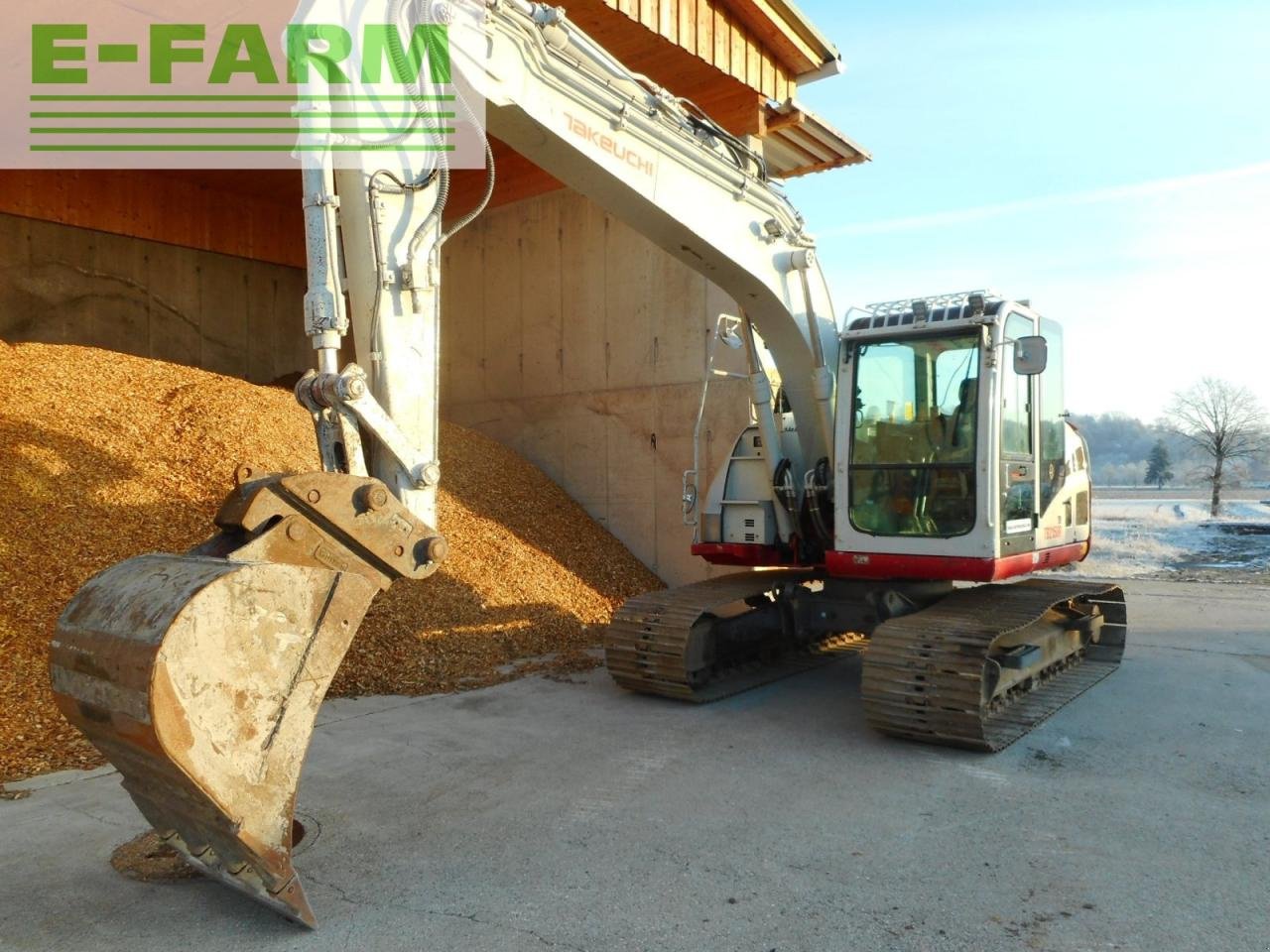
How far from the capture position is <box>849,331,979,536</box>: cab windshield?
20.7 feet

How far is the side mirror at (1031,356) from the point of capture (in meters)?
5.83

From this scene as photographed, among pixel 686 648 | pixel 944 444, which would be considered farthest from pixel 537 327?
pixel 944 444

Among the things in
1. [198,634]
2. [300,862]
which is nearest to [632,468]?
[300,862]

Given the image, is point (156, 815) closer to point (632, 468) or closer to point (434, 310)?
point (434, 310)

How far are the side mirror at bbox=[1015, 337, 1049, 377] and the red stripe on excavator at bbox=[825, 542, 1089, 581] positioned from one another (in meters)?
1.23

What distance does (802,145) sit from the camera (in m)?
11.8

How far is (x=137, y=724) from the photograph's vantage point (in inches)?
115

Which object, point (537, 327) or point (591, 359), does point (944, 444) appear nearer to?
point (591, 359)

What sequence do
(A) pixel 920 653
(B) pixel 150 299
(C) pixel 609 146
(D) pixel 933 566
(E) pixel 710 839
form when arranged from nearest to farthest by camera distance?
1. (E) pixel 710 839
2. (C) pixel 609 146
3. (A) pixel 920 653
4. (D) pixel 933 566
5. (B) pixel 150 299

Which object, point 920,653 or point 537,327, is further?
point 537,327

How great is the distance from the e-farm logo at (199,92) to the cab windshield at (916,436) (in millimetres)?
3616

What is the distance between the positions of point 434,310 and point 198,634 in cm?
170

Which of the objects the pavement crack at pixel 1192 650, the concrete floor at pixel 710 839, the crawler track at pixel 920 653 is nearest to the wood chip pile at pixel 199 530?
the concrete floor at pixel 710 839

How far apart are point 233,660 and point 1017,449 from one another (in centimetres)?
529
